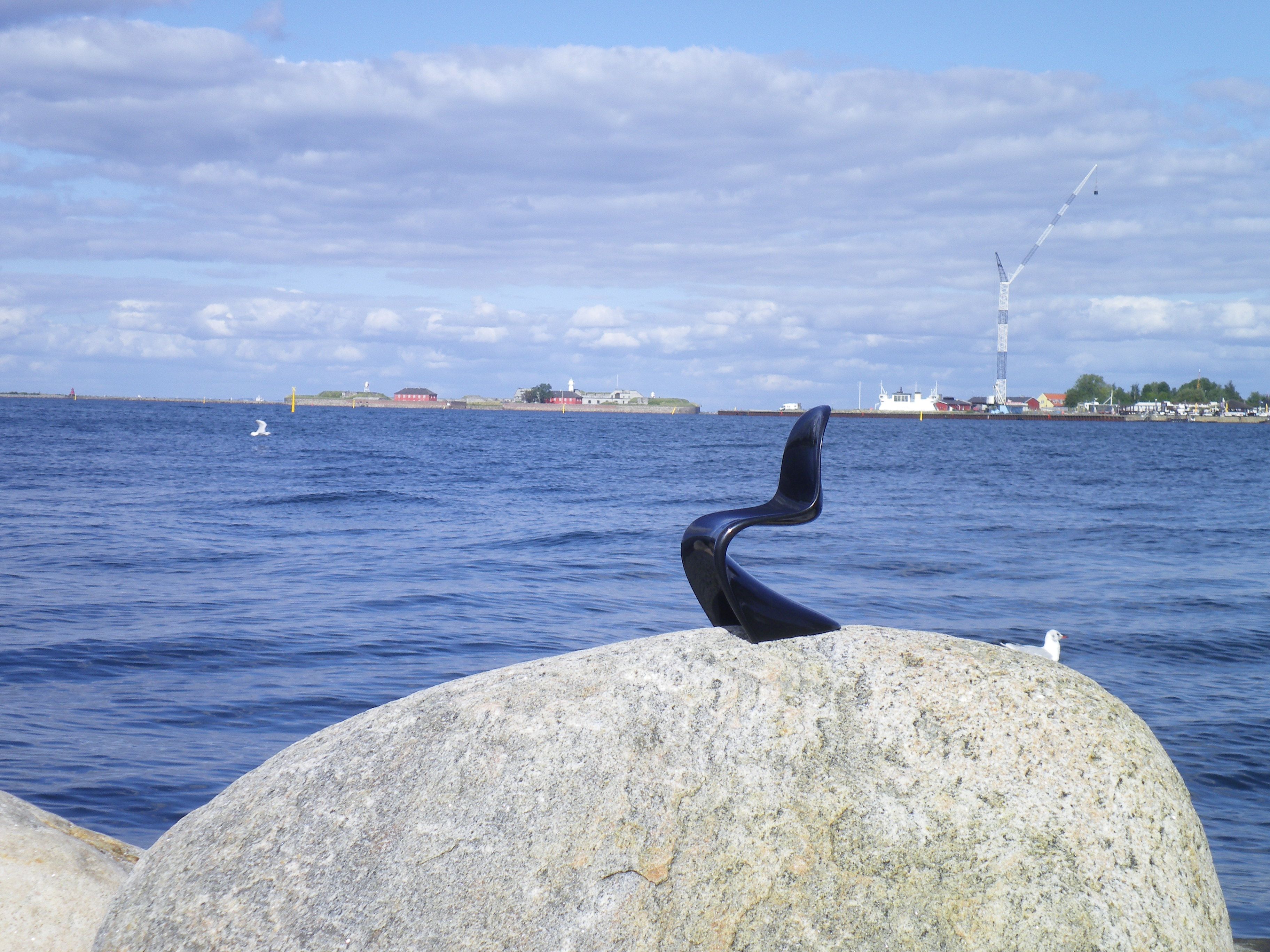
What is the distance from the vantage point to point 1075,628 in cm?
1089

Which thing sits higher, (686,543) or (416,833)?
(686,543)

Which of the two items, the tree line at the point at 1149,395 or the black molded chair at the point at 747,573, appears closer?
the black molded chair at the point at 747,573

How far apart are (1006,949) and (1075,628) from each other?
8919 mm

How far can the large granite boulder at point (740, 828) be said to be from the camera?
9.23 ft

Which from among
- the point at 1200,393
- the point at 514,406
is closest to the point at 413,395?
the point at 514,406

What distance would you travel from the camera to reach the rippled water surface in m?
6.77

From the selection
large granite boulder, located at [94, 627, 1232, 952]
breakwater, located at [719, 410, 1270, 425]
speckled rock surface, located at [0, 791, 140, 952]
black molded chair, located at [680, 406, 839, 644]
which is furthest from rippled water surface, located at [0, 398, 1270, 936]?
breakwater, located at [719, 410, 1270, 425]

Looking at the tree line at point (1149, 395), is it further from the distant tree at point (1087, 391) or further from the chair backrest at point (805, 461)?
the chair backrest at point (805, 461)

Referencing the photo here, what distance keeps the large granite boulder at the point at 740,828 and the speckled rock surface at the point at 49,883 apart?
59 cm

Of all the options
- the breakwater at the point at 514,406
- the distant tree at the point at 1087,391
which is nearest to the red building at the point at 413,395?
the breakwater at the point at 514,406

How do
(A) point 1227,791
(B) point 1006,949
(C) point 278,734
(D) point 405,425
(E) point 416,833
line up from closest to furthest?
(B) point 1006,949
(E) point 416,833
(A) point 1227,791
(C) point 278,734
(D) point 405,425

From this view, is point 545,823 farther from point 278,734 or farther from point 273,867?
point 278,734

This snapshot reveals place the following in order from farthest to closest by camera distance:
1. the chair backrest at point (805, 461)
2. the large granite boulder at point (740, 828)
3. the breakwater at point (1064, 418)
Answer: the breakwater at point (1064, 418)
the chair backrest at point (805, 461)
the large granite boulder at point (740, 828)

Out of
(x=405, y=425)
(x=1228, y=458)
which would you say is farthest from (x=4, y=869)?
(x=405, y=425)
